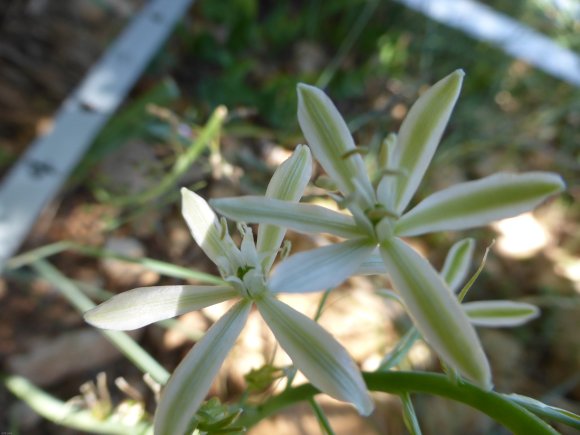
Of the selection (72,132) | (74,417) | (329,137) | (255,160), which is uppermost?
(255,160)

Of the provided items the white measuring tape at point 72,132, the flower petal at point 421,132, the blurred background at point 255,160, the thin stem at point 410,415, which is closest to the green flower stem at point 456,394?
the thin stem at point 410,415

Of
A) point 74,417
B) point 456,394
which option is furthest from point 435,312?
point 74,417

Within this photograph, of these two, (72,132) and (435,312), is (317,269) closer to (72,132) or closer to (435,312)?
(435,312)

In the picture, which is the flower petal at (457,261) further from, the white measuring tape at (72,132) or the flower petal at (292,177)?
the white measuring tape at (72,132)

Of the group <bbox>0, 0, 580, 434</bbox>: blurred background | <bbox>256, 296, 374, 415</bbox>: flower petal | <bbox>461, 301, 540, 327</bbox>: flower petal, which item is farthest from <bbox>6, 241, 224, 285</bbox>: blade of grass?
<bbox>461, 301, 540, 327</bbox>: flower petal

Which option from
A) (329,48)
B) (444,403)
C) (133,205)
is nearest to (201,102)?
(133,205)

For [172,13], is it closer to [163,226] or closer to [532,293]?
[163,226]
